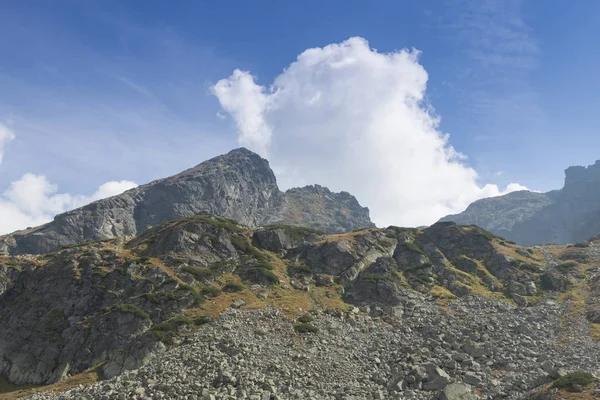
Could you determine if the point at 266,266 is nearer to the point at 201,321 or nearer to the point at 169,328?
the point at 201,321

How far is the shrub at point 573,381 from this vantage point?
Answer: 99.3 feet

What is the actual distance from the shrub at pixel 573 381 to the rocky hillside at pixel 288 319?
181 millimetres

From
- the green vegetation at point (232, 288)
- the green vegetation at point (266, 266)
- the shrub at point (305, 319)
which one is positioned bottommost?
the shrub at point (305, 319)

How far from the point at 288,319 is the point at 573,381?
104ft

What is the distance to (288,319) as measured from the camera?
5062 cm

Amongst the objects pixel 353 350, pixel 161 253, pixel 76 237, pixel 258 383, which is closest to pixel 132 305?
pixel 161 253

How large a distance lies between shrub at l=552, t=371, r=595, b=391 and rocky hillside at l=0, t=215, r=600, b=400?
18 centimetres

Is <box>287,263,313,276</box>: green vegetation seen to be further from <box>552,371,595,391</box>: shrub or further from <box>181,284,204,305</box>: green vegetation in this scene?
<box>552,371,595,391</box>: shrub

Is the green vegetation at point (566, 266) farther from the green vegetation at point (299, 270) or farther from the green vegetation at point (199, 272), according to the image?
the green vegetation at point (199, 272)

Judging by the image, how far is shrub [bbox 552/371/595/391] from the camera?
30.3 meters

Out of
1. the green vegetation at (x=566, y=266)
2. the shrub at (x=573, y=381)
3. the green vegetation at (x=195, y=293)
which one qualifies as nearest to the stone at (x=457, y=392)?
the shrub at (x=573, y=381)

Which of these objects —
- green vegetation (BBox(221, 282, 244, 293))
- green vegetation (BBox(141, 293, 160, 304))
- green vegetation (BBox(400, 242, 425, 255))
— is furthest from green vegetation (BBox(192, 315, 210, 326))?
green vegetation (BBox(400, 242, 425, 255))

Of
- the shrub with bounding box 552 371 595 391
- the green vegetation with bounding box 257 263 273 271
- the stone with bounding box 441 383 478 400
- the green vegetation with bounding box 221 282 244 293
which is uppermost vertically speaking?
the green vegetation with bounding box 257 263 273 271

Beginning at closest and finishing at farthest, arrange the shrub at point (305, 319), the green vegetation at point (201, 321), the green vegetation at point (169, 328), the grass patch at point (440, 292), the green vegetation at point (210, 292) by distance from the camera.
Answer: the green vegetation at point (169, 328) → the green vegetation at point (201, 321) → the shrub at point (305, 319) → the green vegetation at point (210, 292) → the grass patch at point (440, 292)
